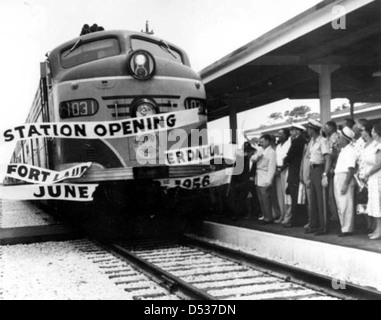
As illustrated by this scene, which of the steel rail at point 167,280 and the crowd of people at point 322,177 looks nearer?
the steel rail at point 167,280

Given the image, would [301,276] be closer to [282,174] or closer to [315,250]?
[315,250]

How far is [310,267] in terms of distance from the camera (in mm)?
6320

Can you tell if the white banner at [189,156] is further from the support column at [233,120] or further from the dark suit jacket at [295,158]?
the support column at [233,120]

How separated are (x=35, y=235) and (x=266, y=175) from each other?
13.4ft

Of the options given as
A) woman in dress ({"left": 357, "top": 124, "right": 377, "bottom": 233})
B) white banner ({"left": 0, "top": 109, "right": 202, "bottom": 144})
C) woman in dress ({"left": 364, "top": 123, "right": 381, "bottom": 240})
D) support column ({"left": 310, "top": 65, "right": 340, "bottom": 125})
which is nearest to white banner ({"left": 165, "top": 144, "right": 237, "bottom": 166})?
white banner ({"left": 0, "top": 109, "right": 202, "bottom": 144})

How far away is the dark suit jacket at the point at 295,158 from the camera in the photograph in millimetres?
8070

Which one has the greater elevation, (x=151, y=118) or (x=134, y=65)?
(x=134, y=65)

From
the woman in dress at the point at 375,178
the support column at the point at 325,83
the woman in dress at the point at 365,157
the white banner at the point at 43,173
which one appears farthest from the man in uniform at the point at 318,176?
the support column at the point at 325,83

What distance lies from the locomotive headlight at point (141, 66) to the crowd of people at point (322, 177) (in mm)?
2307

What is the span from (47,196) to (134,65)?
237 cm

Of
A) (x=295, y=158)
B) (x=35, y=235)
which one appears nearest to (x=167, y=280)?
(x=295, y=158)

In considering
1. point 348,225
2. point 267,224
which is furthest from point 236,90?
point 348,225

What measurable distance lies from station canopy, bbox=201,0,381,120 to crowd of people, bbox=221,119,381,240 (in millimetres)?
1594
